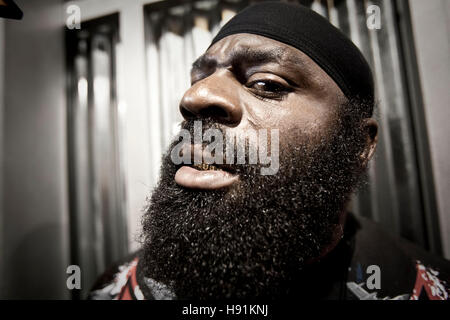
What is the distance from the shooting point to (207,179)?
417 millimetres

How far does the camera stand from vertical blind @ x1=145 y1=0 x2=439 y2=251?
2.00 feet

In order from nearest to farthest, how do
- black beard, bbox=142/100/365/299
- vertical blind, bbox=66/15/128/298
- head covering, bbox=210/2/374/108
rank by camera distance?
1. black beard, bbox=142/100/365/299
2. head covering, bbox=210/2/374/108
3. vertical blind, bbox=66/15/128/298

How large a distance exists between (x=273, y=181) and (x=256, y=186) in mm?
39

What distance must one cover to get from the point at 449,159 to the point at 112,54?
3.13ft

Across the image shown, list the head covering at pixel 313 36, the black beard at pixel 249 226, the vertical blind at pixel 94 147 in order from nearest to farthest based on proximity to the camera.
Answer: the black beard at pixel 249 226 < the head covering at pixel 313 36 < the vertical blind at pixel 94 147

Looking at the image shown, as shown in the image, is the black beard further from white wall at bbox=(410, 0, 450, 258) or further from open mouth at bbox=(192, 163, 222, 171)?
white wall at bbox=(410, 0, 450, 258)

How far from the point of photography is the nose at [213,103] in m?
0.45

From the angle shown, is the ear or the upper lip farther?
the ear

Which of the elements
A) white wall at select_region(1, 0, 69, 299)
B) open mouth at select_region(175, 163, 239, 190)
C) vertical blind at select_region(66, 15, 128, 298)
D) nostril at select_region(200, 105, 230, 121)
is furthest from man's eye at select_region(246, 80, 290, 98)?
white wall at select_region(1, 0, 69, 299)

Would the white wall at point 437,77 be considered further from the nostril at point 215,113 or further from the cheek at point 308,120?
the nostril at point 215,113

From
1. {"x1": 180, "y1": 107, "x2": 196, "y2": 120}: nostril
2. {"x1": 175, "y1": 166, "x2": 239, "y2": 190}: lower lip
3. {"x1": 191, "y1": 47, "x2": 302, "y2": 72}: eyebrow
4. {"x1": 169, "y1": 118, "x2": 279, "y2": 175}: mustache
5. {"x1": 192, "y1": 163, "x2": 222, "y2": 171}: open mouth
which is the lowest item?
{"x1": 175, "y1": 166, "x2": 239, "y2": 190}: lower lip

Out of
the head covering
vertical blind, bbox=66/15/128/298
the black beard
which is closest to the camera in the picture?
the black beard

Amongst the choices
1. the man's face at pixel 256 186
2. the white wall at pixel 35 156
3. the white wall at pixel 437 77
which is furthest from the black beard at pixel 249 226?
the white wall at pixel 35 156
